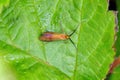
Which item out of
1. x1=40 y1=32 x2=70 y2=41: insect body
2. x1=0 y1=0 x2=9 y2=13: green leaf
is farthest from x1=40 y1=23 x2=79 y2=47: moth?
x1=0 y1=0 x2=9 y2=13: green leaf

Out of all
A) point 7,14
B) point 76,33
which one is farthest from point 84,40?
point 7,14

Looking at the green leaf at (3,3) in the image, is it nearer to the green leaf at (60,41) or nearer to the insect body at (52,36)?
the green leaf at (60,41)

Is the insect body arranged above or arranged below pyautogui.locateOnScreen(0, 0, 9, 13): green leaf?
below

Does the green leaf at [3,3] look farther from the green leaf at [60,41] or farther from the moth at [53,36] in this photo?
the moth at [53,36]

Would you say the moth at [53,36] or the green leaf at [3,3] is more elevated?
the green leaf at [3,3]

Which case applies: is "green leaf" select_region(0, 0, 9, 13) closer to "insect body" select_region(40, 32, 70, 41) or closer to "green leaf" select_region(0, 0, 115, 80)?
"green leaf" select_region(0, 0, 115, 80)

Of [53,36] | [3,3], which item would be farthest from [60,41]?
[3,3]

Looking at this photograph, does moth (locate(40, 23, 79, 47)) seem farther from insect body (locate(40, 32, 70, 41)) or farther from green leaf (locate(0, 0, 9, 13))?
green leaf (locate(0, 0, 9, 13))

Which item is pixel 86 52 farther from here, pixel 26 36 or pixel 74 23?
pixel 26 36

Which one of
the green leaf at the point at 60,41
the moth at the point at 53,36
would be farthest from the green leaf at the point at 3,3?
the moth at the point at 53,36
